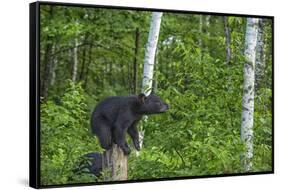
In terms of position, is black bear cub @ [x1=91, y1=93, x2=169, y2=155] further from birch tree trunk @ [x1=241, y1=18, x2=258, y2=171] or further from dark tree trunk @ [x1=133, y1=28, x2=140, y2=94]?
birch tree trunk @ [x1=241, y1=18, x2=258, y2=171]

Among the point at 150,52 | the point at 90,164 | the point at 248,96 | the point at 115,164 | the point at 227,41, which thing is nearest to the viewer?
the point at 90,164

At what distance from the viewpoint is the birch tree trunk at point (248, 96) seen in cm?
851

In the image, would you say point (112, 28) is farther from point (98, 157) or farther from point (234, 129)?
point (234, 129)

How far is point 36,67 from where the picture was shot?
284 inches

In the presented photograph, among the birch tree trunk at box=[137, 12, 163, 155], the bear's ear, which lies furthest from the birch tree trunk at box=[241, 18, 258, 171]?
the bear's ear

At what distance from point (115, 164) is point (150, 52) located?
1197 mm

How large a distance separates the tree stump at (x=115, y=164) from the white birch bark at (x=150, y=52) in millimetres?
673

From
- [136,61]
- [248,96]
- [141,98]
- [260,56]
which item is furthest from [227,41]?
[141,98]

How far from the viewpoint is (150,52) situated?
7.95 m

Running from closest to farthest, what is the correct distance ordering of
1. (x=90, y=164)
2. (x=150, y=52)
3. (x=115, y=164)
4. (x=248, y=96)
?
1. (x=90, y=164)
2. (x=115, y=164)
3. (x=150, y=52)
4. (x=248, y=96)

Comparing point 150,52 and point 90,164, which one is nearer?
point 90,164

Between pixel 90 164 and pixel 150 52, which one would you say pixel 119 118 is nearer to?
pixel 90 164

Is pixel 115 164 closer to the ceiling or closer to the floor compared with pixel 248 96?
closer to the floor

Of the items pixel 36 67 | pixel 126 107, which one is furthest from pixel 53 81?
pixel 126 107
